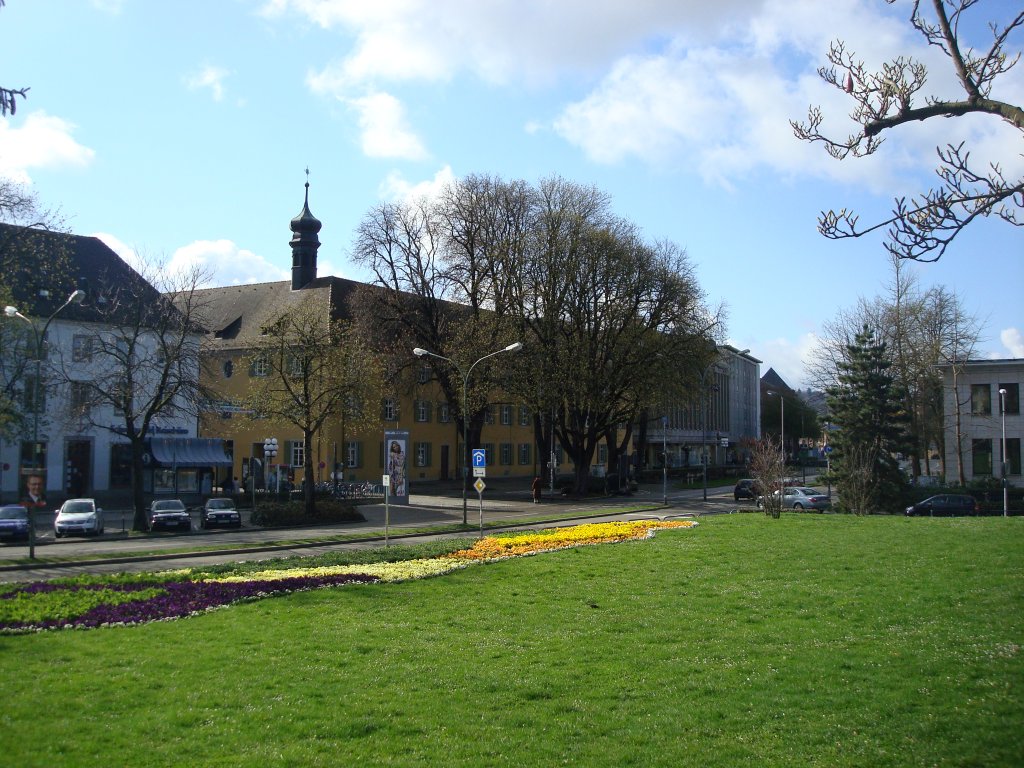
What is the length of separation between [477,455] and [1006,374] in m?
41.8

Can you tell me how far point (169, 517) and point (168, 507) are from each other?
0.98m

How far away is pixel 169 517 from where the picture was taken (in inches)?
1479

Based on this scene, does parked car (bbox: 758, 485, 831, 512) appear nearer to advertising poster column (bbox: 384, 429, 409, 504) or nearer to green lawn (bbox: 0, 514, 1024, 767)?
advertising poster column (bbox: 384, 429, 409, 504)

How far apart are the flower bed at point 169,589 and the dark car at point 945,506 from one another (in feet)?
96.8

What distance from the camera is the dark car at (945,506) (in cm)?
4459

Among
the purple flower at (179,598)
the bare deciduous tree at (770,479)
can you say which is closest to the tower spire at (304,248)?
the bare deciduous tree at (770,479)

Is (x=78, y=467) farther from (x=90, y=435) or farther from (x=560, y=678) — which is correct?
(x=560, y=678)

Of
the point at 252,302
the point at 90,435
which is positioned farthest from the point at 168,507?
the point at 252,302

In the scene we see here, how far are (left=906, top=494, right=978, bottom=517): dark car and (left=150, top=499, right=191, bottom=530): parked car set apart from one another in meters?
35.4

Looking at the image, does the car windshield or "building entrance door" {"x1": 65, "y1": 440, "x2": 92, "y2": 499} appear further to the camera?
"building entrance door" {"x1": 65, "y1": 440, "x2": 92, "y2": 499}

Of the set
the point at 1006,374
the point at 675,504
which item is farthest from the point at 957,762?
the point at 1006,374

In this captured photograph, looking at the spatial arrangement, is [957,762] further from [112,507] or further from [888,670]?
[112,507]

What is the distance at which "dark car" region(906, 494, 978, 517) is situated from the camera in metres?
44.6

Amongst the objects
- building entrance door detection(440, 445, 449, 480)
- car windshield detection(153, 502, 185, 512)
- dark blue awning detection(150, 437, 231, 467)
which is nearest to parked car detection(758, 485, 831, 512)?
car windshield detection(153, 502, 185, 512)
